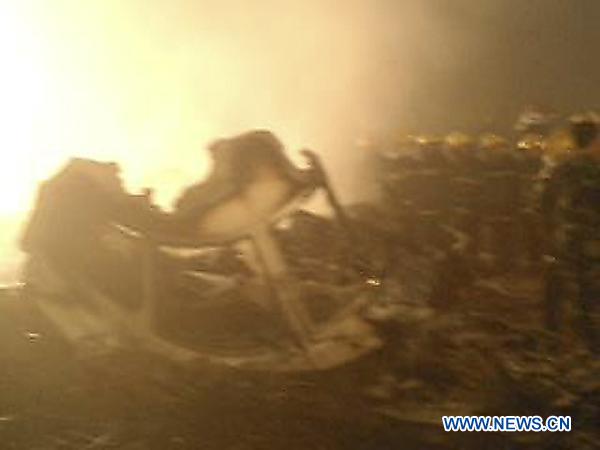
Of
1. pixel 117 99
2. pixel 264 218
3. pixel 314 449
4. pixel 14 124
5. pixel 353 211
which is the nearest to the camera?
pixel 314 449

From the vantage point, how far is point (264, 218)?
4.96 m

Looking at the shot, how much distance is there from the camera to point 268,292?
5.23m

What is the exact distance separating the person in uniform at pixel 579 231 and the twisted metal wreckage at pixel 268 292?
1643 mm

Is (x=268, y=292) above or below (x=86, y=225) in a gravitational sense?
below

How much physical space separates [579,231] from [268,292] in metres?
2.25

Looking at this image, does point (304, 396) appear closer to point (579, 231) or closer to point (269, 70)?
point (579, 231)

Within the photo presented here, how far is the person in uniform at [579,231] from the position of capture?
5.73m

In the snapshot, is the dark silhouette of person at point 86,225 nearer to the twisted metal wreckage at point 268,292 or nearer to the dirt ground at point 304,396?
the twisted metal wreckage at point 268,292

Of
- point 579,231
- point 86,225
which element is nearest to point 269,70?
point 579,231

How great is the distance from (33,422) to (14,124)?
37.6 ft

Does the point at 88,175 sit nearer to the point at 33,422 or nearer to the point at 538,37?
the point at 33,422

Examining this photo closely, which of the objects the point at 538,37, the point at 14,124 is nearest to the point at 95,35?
the point at 14,124

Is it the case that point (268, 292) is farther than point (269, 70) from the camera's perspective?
No

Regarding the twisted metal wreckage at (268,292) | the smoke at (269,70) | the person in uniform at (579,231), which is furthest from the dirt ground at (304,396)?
the smoke at (269,70)
